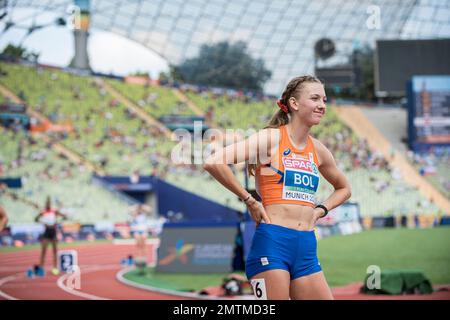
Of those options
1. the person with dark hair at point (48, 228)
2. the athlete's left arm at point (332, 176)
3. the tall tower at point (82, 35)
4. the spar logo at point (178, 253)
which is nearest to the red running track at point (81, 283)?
the person with dark hair at point (48, 228)

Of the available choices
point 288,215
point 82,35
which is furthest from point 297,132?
point 82,35

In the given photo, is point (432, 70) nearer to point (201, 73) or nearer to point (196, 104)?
point (196, 104)

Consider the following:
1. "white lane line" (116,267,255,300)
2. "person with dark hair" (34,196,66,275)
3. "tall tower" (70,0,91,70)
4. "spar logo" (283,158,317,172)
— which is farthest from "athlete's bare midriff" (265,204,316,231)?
"tall tower" (70,0,91,70)

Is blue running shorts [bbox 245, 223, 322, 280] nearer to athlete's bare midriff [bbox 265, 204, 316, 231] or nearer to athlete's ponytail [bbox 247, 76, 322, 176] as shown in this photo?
athlete's bare midriff [bbox 265, 204, 316, 231]

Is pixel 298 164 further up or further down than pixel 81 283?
further up

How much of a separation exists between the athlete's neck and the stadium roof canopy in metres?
38.1

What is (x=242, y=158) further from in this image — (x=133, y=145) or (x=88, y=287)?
(x=133, y=145)

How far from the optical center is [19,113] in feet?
115

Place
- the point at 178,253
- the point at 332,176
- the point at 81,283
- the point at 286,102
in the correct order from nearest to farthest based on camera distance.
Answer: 1. the point at 286,102
2. the point at 332,176
3. the point at 81,283
4. the point at 178,253

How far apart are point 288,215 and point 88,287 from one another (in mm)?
7962

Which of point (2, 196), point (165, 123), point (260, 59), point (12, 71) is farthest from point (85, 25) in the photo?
point (2, 196)

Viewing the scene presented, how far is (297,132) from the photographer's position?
3.91m

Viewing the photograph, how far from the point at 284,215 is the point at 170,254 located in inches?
390

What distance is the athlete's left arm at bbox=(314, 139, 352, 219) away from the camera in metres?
4.07
